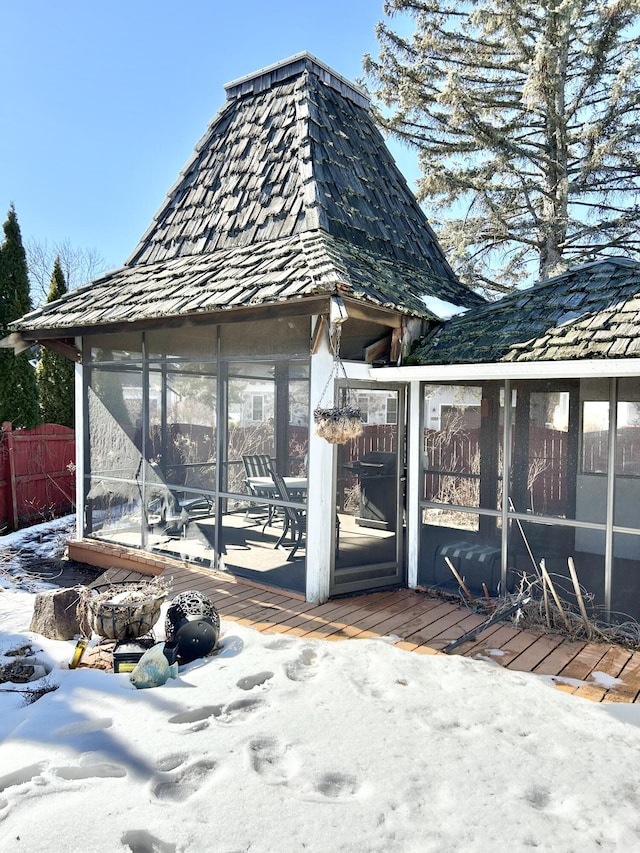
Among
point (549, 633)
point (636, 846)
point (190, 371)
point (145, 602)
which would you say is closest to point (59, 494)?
point (190, 371)

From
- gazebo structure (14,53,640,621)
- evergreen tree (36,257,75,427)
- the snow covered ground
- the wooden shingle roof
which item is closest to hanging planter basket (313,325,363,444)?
gazebo structure (14,53,640,621)

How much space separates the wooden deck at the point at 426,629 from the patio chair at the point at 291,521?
0.44 metres

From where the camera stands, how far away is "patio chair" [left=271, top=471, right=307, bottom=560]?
16.4ft

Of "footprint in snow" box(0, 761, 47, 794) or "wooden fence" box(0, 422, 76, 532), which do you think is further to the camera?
"wooden fence" box(0, 422, 76, 532)

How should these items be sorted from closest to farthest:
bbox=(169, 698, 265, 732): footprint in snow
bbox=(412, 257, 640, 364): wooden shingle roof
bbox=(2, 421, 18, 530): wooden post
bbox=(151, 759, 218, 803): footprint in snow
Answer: bbox=(151, 759, 218, 803): footprint in snow, bbox=(169, 698, 265, 732): footprint in snow, bbox=(412, 257, 640, 364): wooden shingle roof, bbox=(2, 421, 18, 530): wooden post

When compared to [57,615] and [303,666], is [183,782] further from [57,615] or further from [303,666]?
[57,615]

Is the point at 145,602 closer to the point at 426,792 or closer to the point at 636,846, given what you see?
the point at 426,792

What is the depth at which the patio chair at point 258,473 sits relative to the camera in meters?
5.31

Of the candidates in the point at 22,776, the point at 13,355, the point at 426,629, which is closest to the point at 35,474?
the point at 13,355

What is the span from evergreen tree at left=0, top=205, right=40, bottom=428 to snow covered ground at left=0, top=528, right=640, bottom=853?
7.24 meters

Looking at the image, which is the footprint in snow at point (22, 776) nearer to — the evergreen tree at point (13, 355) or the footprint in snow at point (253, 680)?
the footprint in snow at point (253, 680)

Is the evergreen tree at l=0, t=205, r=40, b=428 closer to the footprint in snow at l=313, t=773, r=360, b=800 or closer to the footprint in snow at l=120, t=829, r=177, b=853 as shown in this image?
the footprint in snow at l=120, t=829, r=177, b=853

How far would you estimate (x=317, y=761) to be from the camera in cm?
269

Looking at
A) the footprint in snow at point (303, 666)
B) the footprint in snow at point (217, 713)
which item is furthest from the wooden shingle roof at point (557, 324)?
the footprint in snow at point (217, 713)
